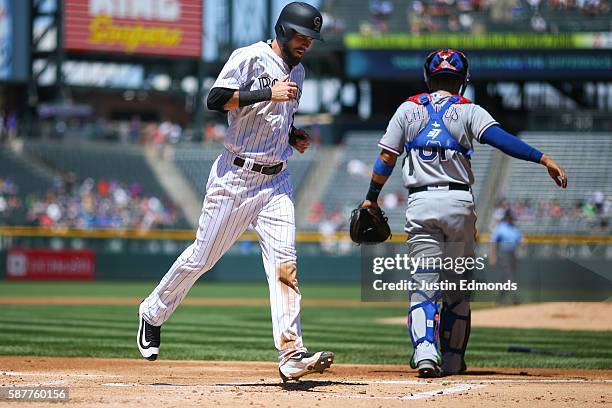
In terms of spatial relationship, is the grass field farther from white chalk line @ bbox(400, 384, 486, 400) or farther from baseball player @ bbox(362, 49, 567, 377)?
white chalk line @ bbox(400, 384, 486, 400)

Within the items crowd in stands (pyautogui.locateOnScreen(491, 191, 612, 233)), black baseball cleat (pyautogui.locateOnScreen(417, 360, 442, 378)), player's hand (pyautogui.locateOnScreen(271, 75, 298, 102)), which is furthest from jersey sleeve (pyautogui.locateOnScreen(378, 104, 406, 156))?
crowd in stands (pyautogui.locateOnScreen(491, 191, 612, 233))

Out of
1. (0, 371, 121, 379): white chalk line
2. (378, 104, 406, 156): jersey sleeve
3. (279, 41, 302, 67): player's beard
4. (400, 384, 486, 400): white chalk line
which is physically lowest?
(0, 371, 121, 379): white chalk line

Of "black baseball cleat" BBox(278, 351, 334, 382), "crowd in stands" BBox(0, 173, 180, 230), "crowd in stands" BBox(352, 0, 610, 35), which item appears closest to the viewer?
"black baseball cleat" BBox(278, 351, 334, 382)

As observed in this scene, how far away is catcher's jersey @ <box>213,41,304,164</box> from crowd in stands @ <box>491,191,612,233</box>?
19.0 m

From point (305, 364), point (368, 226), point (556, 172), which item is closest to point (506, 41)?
point (368, 226)

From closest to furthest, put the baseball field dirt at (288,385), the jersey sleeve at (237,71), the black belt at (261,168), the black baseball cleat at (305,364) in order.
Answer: the baseball field dirt at (288,385) → the black baseball cleat at (305,364) → the jersey sleeve at (237,71) → the black belt at (261,168)

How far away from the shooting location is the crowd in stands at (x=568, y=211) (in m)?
25.3

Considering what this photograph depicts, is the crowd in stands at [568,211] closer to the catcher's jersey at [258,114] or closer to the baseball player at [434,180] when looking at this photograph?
the baseball player at [434,180]

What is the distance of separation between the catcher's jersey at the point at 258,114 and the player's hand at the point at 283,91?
12 centimetres

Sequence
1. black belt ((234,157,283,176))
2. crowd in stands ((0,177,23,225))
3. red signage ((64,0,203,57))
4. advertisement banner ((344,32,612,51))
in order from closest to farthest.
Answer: black belt ((234,157,283,176))
crowd in stands ((0,177,23,225))
advertisement banner ((344,32,612,51))
red signage ((64,0,203,57))

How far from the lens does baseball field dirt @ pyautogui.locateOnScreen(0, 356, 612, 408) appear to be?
18.3 feet

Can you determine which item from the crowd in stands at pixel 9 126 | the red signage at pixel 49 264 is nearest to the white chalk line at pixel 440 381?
the red signage at pixel 49 264

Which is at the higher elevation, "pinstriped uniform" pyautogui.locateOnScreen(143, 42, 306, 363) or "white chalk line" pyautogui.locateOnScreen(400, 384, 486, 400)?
"pinstriped uniform" pyautogui.locateOnScreen(143, 42, 306, 363)

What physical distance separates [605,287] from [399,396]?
1432 cm
